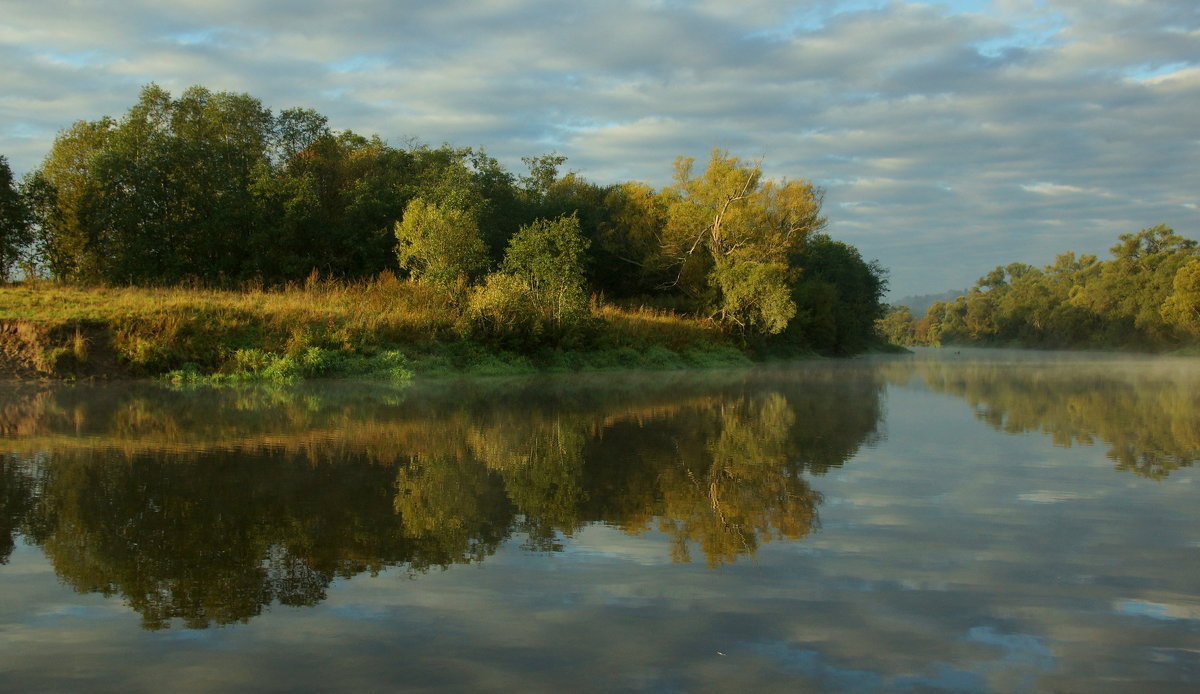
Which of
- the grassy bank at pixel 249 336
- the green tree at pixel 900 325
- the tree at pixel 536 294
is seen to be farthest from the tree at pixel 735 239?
the green tree at pixel 900 325

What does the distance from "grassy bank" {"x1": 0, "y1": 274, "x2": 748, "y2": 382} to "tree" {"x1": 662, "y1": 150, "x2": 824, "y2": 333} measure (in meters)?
14.9

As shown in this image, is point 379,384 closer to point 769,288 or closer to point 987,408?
point 987,408

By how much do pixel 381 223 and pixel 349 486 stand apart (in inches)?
1379

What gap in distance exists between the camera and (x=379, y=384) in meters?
19.8

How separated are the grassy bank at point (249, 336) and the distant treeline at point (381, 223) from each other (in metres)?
1.44

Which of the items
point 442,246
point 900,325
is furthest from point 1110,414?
point 900,325

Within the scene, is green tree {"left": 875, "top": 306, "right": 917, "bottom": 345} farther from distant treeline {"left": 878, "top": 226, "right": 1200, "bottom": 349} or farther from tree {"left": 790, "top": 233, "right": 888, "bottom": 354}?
tree {"left": 790, "top": 233, "right": 888, "bottom": 354}

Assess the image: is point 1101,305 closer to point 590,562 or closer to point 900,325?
point 900,325

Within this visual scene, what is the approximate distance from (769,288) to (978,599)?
37.5 meters

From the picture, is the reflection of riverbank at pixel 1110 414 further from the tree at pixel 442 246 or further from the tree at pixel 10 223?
the tree at pixel 10 223

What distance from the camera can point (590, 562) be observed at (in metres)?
4.93

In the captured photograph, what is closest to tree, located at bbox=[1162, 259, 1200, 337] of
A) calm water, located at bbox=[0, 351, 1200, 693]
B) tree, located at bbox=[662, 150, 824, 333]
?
tree, located at bbox=[662, 150, 824, 333]

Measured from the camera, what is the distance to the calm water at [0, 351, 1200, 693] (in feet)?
11.3

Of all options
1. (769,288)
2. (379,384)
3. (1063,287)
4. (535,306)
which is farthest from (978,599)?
(1063,287)
